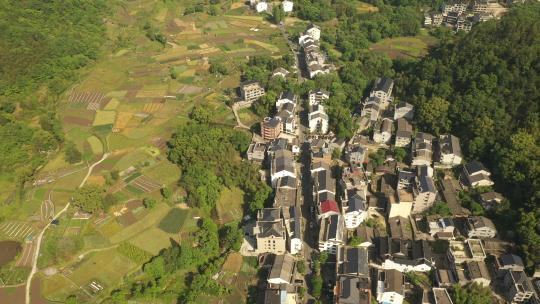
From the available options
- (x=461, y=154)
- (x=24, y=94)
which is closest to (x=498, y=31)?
(x=461, y=154)

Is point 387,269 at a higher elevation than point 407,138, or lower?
lower

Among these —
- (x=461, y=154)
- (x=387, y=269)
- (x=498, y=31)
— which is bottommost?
(x=387, y=269)

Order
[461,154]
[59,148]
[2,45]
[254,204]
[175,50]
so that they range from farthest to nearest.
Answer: [175,50] < [2,45] < [59,148] < [461,154] < [254,204]

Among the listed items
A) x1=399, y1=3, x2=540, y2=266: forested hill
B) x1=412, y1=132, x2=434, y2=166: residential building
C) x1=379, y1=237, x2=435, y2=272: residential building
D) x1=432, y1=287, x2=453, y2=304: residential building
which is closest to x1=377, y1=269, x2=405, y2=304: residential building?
x1=379, y1=237, x2=435, y2=272: residential building

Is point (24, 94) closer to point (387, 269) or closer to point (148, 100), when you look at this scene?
point (148, 100)

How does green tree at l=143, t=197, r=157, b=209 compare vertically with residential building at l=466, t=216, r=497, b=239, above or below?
below

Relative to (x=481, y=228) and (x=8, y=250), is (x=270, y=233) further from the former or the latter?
(x=8, y=250)

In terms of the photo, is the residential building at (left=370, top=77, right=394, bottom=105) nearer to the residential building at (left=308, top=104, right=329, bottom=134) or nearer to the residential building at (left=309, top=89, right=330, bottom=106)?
the residential building at (left=309, top=89, right=330, bottom=106)
